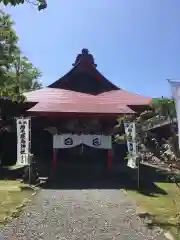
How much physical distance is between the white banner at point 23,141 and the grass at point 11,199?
0.95 m

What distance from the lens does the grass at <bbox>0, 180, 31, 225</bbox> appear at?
696cm

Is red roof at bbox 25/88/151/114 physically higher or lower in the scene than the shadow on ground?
higher

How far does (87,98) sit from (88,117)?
7.56ft

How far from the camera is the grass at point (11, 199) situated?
22.8 ft

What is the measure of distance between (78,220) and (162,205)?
274cm

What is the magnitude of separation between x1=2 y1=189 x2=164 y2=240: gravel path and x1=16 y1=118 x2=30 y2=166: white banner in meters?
3.45

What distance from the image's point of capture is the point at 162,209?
307 inches

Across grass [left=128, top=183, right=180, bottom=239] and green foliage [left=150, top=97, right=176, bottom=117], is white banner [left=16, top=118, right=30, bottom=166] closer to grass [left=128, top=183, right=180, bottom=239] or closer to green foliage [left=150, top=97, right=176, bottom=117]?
Answer: grass [left=128, top=183, right=180, bottom=239]

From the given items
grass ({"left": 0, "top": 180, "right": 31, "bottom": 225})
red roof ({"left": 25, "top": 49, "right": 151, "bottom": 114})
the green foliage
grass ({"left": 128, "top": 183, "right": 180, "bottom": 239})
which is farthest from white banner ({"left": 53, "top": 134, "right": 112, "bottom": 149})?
the green foliage

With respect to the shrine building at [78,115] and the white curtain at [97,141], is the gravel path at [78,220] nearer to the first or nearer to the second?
the white curtain at [97,141]

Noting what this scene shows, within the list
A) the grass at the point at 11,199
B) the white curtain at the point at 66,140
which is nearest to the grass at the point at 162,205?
the grass at the point at 11,199

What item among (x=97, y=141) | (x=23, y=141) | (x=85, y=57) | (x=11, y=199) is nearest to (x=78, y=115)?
(x=97, y=141)

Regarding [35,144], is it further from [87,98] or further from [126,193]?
[126,193]

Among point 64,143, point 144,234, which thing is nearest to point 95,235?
point 144,234
